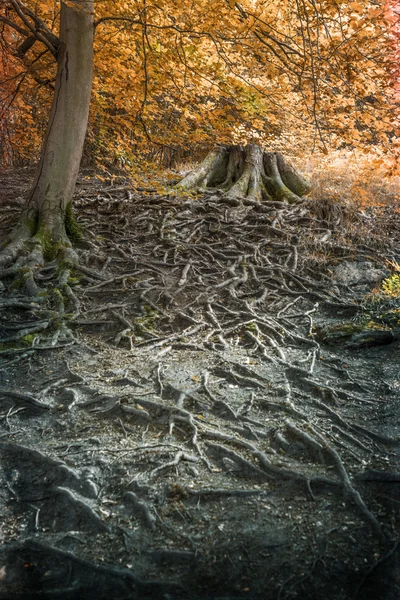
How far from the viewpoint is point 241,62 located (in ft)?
30.2

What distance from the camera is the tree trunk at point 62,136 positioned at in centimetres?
775

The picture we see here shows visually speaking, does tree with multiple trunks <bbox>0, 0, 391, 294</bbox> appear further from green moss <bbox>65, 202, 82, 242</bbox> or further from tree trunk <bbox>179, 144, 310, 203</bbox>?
tree trunk <bbox>179, 144, 310, 203</bbox>

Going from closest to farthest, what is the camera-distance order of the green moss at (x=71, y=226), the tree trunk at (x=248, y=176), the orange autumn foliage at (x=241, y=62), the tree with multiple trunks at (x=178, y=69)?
the orange autumn foliage at (x=241, y=62) < the tree with multiple trunks at (x=178, y=69) < the green moss at (x=71, y=226) < the tree trunk at (x=248, y=176)

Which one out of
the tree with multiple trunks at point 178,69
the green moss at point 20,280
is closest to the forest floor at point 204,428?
the green moss at point 20,280

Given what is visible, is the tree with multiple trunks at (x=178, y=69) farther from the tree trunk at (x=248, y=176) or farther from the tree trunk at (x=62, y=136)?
the tree trunk at (x=248, y=176)

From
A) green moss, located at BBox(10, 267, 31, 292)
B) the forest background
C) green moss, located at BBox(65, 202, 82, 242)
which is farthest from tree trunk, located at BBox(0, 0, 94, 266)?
green moss, located at BBox(10, 267, 31, 292)

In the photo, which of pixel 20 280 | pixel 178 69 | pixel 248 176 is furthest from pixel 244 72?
pixel 20 280

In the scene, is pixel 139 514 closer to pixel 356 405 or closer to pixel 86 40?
pixel 356 405

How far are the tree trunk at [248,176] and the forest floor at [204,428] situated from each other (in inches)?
112

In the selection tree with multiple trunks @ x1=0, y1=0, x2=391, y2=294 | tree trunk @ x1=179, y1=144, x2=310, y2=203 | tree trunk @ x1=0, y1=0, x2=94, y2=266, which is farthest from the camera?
tree trunk @ x1=179, y1=144, x2=310, y2=203

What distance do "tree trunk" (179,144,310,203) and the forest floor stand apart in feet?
9.34

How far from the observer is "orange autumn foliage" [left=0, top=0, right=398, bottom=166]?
18.1 feet

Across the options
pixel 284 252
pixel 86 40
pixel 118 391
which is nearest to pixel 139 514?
pixel 118 391

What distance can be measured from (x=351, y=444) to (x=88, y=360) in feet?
9.23
